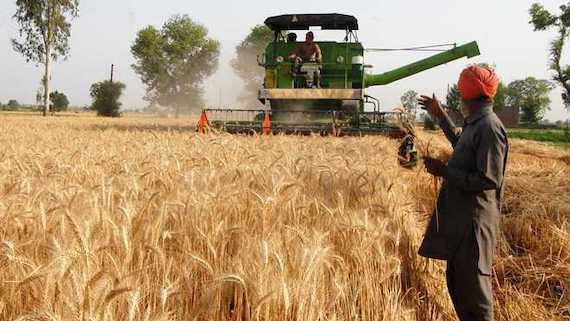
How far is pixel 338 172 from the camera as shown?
425 centimetres

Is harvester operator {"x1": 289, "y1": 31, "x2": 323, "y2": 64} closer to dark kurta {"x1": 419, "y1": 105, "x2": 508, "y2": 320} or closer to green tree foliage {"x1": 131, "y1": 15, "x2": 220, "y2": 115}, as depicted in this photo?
dark kurta {"x1": 419, "y1": 105, "x2": 508, "y2": 320}

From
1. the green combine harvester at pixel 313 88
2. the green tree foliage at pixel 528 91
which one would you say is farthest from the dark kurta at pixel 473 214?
the green tree foliage at pixel 528 91

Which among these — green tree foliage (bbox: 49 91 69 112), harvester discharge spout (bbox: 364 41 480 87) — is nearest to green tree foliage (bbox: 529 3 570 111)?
harvester discharge spout (bbox: 364 41 480 87)

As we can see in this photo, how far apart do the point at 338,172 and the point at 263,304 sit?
2554mm

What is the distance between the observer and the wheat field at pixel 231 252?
5.65 ft

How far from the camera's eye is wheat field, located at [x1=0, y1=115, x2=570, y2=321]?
1723 mm

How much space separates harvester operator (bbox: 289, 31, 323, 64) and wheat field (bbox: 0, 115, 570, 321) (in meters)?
8.79

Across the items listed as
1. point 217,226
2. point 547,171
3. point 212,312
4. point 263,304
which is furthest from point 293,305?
point 547,171

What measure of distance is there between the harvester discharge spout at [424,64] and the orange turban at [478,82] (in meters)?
12.6

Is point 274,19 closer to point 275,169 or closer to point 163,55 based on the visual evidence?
point 275,169

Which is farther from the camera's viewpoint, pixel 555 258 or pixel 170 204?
pixel 555 258

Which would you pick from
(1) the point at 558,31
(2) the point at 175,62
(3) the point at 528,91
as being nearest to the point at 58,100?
(2) the point at 175,62

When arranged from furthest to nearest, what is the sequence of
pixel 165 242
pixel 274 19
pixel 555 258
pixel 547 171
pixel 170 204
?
pixel 274 19
pixel 547 171
pixel 555 258
pixel 170 204
pixel 165 242

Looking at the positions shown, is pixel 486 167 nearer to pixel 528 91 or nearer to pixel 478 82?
pixel 478 82
